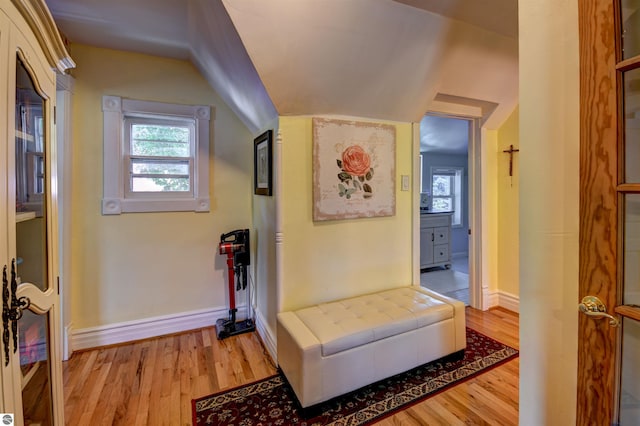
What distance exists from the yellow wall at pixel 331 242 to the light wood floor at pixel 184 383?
0.68 m

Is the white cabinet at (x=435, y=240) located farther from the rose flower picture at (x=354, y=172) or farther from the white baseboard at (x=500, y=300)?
the rose flower picture at (x=354, y=172)

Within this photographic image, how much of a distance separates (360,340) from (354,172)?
122cm

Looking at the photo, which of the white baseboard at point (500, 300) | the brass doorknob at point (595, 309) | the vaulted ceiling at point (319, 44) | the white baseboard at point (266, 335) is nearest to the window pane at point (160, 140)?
the vaulted ceiling at point (319, 44)

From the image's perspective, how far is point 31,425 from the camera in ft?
3.21

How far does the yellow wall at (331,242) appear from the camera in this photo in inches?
83.0

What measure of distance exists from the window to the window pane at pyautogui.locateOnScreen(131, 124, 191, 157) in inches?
190

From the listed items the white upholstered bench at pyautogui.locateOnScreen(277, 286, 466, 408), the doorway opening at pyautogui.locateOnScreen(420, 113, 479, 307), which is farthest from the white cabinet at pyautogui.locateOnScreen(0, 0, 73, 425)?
the doorway opening at pyautogui.locateOnScreen(420, 113, 479, 307)

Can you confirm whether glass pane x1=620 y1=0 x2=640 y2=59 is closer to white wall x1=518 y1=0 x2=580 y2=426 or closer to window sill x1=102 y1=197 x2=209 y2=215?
white wall x1=518 y1=0 x2=580 y2=426

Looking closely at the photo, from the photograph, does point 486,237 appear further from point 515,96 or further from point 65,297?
point 65,297

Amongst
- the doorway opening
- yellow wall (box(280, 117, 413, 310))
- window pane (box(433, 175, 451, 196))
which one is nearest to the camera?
yellow wall (box(280, 117, 413, 310))

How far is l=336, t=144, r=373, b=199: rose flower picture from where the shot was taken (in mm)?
→ 2238

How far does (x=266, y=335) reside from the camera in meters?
2.37

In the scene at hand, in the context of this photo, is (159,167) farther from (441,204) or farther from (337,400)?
(441,204)

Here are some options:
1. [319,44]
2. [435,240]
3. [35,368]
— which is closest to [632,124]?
[319,44]
